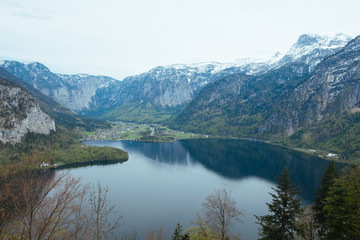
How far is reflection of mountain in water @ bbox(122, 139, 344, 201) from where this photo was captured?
288 feet

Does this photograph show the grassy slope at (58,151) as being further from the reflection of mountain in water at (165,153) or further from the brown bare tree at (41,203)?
the brown bare tree at (41,203)

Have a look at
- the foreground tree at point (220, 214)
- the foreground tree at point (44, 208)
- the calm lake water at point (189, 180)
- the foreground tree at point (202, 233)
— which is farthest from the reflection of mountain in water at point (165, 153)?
the foreground tree at point (44, 208)

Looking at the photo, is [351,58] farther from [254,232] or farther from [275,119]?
[254,232]

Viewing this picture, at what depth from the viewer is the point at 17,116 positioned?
11512 centimetres

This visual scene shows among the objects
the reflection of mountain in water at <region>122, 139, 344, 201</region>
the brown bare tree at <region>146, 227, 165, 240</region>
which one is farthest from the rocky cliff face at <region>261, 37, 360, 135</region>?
the brown bare tree at <region>146, 227, 165, 240</region>

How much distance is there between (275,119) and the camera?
198500 millimetres

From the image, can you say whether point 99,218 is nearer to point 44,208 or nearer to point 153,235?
point 44,208

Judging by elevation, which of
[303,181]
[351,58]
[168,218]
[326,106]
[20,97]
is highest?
[351,58]

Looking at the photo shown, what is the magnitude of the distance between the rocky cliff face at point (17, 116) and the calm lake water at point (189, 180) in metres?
40.2

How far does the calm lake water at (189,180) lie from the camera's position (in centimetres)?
5469

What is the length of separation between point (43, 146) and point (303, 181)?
112m

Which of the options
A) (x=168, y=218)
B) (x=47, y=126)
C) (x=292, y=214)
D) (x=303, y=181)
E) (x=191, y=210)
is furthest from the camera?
(x=47, y=126)

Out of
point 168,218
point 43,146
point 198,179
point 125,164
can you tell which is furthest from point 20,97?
point 168,218

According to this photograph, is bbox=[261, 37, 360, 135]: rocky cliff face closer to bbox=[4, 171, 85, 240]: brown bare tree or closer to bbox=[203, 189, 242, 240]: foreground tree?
bbox=[203, 189, 242, 240]: foreground tree
